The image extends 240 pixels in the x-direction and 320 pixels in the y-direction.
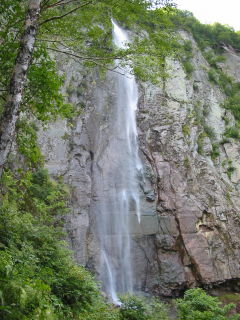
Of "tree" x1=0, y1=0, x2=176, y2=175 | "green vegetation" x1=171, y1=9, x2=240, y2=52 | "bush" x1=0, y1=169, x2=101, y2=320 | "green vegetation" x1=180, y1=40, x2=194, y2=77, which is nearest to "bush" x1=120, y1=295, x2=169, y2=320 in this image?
"bush" x1=0, y1=169, x2=101, y2=320

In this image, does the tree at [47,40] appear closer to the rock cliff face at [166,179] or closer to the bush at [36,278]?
the bush at [36,278]

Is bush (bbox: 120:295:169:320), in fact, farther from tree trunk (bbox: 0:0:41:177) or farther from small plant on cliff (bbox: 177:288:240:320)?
tree trunk (bbox: 0:0:41:177)

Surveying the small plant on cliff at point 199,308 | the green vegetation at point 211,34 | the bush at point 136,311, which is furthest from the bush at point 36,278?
the green vegetation at point 211,34

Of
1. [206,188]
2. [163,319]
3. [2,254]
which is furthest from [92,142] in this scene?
[2,254]

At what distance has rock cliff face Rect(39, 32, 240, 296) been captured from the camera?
15266mm

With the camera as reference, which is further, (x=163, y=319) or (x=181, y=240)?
(x=181, y=240)

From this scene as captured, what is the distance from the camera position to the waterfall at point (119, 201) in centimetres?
1495

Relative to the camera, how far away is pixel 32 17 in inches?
258

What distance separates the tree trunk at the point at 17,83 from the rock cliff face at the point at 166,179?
32.3ft

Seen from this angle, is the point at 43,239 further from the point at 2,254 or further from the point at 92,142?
the point at 92,142

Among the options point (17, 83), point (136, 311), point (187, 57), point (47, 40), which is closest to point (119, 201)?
point (136, 311)

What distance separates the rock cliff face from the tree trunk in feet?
32.3

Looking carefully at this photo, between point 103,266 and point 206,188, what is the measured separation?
7348mm

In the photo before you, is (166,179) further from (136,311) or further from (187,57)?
(187,57)
